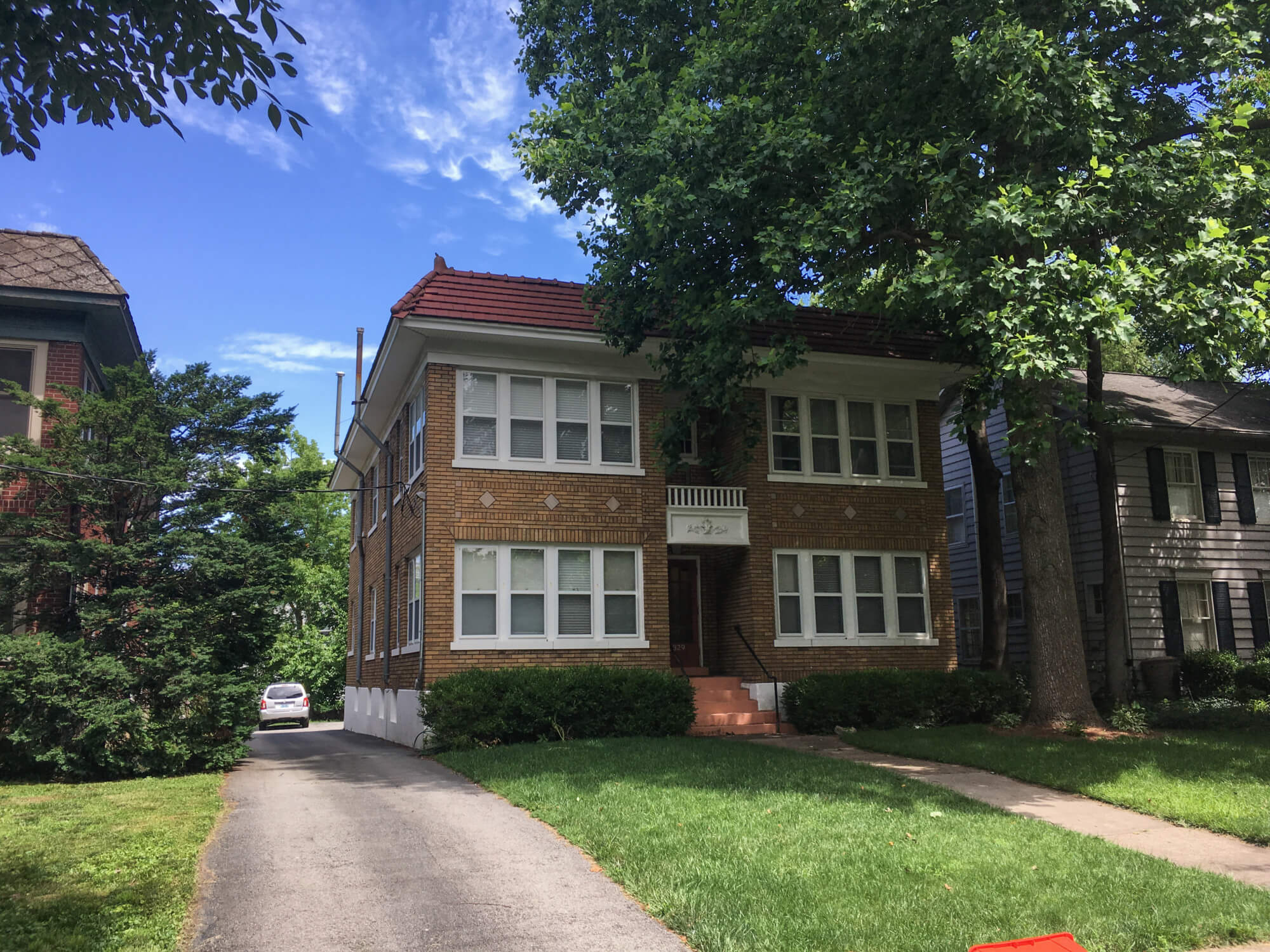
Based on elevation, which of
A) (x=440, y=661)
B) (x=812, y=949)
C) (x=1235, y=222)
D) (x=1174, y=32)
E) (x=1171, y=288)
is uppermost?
(x=1174, y=32)

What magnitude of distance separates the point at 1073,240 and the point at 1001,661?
362 inches

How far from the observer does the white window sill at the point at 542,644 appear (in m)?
16.4

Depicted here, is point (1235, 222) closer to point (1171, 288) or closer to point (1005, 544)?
point (1171, 288)

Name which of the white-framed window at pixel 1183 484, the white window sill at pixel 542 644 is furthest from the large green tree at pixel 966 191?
the white-framed window at pixel 1183 484

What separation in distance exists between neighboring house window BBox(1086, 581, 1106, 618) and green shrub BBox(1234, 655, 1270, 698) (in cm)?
291

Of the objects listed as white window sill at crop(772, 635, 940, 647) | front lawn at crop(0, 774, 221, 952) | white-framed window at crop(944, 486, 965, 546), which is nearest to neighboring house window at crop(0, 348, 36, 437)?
front lawn at crop(0, 774, 221, 952)

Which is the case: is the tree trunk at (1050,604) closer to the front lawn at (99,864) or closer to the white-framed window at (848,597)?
the white-framed window at (848,597)

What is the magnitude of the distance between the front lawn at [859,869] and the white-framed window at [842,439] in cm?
916

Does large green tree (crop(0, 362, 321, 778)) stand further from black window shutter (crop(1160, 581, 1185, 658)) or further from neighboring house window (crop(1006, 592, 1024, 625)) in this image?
black window shutter (crop(1160, 581, 1185, 658))

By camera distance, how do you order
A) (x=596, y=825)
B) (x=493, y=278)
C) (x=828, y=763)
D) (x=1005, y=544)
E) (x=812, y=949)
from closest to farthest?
1. (x=812, y=949)
2. (x=596, y=825)
3. (x=828, y=763)
4. (x=493, y=278)
5. (x=1005, y=544)

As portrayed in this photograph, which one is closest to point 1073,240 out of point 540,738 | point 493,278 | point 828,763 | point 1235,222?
point 1235,222

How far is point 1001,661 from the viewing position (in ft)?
64.6

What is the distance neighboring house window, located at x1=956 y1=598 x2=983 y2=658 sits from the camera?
2630 centimetres

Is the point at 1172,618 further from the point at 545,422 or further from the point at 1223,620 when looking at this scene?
the point at 545,422
